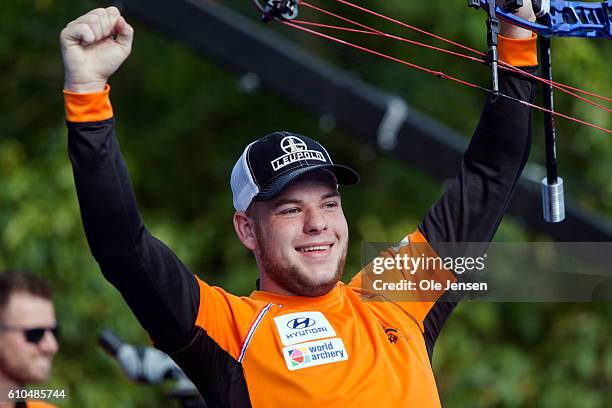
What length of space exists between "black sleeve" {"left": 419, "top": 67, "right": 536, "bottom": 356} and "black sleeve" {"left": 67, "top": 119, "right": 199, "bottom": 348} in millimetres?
857

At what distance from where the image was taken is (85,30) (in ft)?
8.80

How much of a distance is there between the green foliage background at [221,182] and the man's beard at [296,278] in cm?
377

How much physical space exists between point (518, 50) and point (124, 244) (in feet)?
4.47

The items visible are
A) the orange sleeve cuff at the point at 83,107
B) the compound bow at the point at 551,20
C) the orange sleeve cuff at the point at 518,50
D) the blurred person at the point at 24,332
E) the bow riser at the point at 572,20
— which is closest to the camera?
the orange sleeve cuff at the point at 83,107

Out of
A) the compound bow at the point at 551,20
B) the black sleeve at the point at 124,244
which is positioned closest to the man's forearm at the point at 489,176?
the compound bow at the point at 551,20

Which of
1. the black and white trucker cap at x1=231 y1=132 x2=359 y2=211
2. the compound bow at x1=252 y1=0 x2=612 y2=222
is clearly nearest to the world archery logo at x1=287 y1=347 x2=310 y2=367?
the black and white trucker cap at x1=231 y1=132 x2=359 y2=211

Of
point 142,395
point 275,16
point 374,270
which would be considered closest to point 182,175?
point 142,395

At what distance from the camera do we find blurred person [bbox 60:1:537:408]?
8.96ft

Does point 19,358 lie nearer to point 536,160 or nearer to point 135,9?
point 135,9

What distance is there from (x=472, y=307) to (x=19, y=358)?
4.95 m

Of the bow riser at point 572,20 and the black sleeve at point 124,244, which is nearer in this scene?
the black sleeve at point 124,244

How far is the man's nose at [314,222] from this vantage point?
322 cm

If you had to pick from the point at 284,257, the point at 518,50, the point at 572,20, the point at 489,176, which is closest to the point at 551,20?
the point at 572,20

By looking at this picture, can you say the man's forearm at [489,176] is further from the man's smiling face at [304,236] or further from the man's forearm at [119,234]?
the man's forearm at [119,234]
